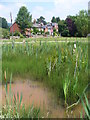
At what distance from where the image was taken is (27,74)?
1.49 metres

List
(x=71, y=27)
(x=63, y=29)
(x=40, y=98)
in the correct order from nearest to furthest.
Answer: (x=40, y=98), (x=63, y=29), (x=71, y=27)

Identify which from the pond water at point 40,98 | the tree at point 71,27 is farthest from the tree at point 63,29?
the pond water at point 40,98

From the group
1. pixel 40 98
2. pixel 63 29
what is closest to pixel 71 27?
pixel 63 29

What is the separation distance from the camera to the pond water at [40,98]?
0.84 metres

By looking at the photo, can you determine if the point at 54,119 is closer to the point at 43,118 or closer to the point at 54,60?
the point at 43,118

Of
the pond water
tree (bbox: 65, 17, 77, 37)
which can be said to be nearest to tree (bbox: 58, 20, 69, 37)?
tree (bbox: 65, 17, 77, 37)

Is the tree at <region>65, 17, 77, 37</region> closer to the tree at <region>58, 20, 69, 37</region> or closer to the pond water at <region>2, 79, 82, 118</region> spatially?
the tree at <region>58, 20, 69, 37</region>

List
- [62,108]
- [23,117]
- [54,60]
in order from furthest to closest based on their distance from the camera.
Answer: [54,60]
[62,108]
[23,117]

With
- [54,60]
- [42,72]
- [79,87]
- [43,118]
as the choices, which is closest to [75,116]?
[43,118]

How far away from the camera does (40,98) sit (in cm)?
100

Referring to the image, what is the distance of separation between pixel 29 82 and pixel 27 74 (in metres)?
0.20

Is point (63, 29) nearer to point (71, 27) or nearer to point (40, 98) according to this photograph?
point (71, 27)

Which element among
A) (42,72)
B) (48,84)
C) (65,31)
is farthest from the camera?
(65,31)

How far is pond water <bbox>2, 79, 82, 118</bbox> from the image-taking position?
0.84 m
